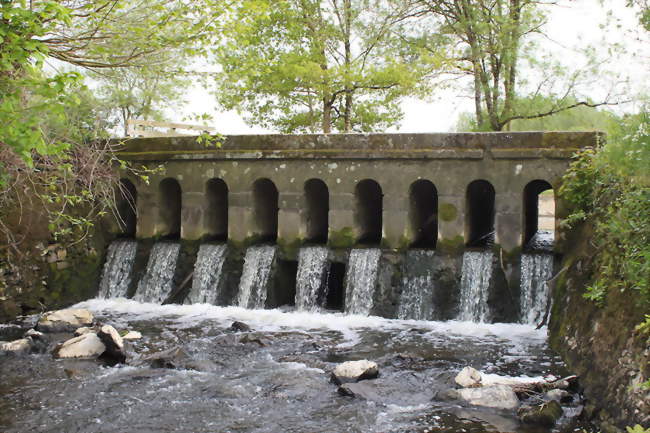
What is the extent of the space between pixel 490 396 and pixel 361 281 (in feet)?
17.6

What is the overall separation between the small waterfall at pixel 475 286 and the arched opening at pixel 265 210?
16.3ft

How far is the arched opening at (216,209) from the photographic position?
47.2 ft

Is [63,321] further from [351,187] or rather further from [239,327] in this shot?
[351,187]

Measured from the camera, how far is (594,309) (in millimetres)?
7730

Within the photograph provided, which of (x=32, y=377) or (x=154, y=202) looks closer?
(x=32, y=377)

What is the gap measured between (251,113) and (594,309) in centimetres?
1647

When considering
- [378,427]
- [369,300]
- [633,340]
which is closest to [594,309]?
[633,340]

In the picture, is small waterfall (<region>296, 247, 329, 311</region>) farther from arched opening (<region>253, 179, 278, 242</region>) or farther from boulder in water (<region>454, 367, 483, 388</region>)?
boulder in water (<region>454, 367, 483, 388</region>)

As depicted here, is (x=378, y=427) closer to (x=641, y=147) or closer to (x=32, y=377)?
(x=641, y=147)

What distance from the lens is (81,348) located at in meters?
9.09

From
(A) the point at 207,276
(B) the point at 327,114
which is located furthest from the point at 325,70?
(A) the point at 207,276

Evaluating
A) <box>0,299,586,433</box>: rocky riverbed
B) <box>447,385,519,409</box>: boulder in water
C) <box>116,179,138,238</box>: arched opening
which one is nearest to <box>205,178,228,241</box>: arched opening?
<box>116,179,138,238</box>: arched opening

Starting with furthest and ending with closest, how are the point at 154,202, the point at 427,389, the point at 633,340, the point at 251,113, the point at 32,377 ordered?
1. the point at 251,113
2. the point at 154,202
3. the point at 32,377
4. the point at 427,389
5. the point at 633,340

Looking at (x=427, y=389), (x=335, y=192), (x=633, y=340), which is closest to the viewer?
(x=633, y=340)
